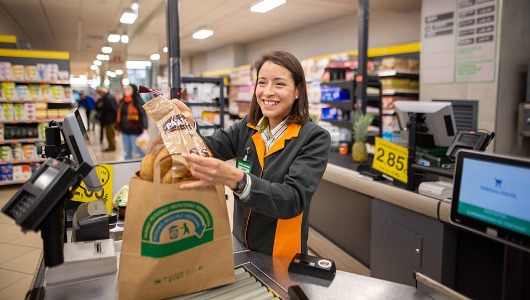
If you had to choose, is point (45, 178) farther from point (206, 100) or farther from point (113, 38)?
point (113, 38)

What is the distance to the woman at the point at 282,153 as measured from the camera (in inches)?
56.8

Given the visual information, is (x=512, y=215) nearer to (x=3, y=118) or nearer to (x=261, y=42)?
(x=3, y=118)

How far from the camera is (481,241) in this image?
2.44 m

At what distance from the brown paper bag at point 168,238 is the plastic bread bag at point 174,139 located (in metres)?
0.08

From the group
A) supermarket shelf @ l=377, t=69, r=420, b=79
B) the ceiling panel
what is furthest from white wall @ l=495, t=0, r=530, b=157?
the ceiling panel

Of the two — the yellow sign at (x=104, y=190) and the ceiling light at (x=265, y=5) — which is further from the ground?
the ceiling light at (x=265, y=5)

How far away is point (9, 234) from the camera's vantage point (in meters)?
4.48

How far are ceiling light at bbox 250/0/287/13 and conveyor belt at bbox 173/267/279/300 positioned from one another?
23.5ft

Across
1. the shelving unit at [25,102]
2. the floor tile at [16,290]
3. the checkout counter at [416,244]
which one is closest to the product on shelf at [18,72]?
the shelving unit at [25,102]

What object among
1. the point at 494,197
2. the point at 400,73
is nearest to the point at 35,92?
the point at 400,73

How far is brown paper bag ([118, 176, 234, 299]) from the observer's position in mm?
1067

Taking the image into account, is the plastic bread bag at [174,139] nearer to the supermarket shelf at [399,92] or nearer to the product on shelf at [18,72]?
the supermarket shelf at [399,92]

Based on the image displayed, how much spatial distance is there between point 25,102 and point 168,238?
23.4 ft

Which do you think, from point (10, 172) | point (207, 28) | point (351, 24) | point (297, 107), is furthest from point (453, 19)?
point (10, 172)
